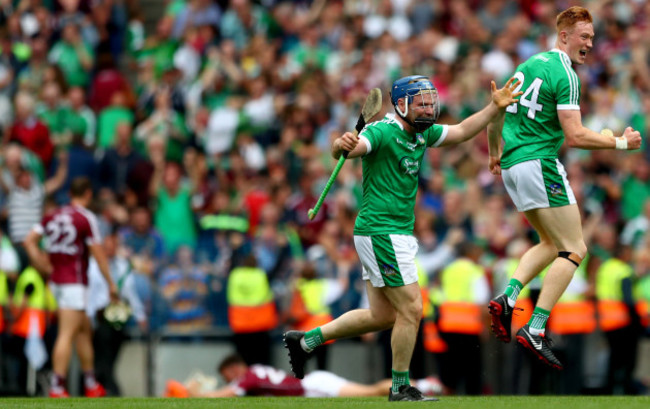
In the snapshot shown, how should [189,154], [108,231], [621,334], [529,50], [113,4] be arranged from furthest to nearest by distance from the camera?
[113,4], [529,50], [189,154], [108,231], [621,334]

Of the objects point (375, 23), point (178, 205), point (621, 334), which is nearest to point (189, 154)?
point (178, 205)

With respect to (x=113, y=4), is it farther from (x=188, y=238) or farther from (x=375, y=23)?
(x=188, y=238)

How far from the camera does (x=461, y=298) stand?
14.8 metres

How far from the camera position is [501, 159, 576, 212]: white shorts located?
9719 millimetres

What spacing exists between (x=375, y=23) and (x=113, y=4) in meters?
4.11

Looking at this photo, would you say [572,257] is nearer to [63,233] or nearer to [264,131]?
[63,233]

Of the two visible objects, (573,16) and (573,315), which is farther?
(573,315)

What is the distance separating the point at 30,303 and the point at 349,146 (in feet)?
22.5

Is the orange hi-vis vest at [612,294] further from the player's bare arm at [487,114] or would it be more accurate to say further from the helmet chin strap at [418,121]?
the helmet chin strap at [418,121]

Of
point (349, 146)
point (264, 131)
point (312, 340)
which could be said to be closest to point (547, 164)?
point (349, 146)

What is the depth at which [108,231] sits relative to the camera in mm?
16125

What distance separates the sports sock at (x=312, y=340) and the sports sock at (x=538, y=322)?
1634mm

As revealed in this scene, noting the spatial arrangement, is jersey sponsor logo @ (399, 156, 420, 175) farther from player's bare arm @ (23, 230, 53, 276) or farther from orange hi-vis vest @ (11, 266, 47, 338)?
orange hi-vis vest @ (11, 266, 47, 338)

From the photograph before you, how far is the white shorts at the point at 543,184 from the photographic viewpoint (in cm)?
972
